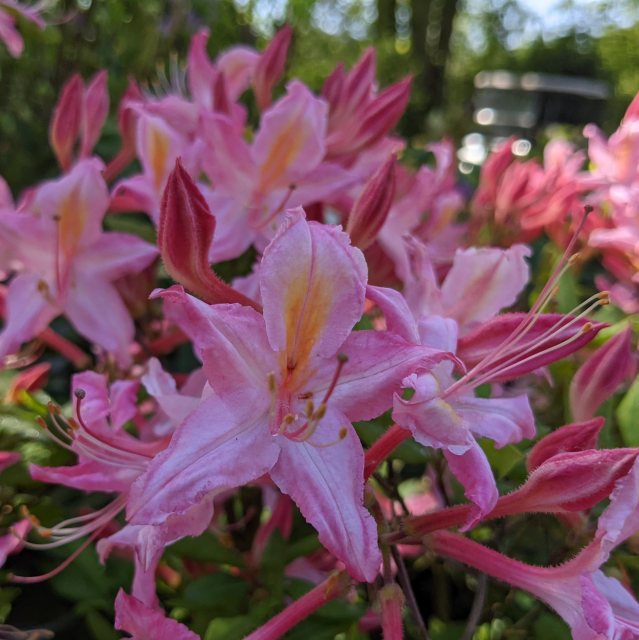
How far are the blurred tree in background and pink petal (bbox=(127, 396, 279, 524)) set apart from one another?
870mm

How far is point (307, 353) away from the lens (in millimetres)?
511

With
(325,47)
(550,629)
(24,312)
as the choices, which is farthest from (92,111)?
(325,47)

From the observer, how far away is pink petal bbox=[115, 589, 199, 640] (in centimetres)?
50

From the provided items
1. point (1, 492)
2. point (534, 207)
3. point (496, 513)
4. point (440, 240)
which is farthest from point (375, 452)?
point (534, 207)

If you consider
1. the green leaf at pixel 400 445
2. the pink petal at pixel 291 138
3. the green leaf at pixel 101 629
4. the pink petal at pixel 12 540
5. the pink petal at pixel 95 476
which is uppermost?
the pink petal at pixel 291 138

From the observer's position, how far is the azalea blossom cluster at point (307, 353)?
0.48 m

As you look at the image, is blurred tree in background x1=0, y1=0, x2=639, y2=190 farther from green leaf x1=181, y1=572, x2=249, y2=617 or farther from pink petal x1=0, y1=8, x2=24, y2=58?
green leaf x1=181, y1=572, x2=249, y2=617

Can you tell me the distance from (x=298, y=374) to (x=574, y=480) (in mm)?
187

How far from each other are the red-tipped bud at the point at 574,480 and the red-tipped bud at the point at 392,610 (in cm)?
10

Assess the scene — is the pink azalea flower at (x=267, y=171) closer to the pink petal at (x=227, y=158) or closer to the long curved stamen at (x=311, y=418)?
the pink petal at (x=227, y=158)

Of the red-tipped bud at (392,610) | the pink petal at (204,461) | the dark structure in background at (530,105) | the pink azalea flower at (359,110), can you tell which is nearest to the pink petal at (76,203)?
the pink azalea flower at (359,110)

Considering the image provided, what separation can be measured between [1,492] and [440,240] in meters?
0.59

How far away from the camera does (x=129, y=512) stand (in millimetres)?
444

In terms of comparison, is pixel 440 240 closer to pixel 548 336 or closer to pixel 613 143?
pixel 613 143
